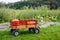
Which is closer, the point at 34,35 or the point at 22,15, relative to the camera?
the point at 34,35

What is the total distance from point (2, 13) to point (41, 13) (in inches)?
129

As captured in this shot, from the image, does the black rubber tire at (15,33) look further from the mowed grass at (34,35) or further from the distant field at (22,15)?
the distant field at (22,15)

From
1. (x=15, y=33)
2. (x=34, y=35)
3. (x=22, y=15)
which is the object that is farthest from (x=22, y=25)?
(x=22, y=15)

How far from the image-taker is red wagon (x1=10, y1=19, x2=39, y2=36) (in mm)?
9023

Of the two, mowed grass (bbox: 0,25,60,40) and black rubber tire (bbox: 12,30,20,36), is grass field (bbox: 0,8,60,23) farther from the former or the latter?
black rubber tire (bbox: 12,30,20,36)

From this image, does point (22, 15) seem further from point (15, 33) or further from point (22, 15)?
point (15, 33)

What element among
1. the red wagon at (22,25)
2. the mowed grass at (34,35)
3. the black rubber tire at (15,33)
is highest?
the red wagon at (22,25)

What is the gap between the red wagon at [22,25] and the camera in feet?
29.6

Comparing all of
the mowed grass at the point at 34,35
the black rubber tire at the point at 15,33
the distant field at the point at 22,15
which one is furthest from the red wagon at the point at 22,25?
the distant field at the point at 22,15

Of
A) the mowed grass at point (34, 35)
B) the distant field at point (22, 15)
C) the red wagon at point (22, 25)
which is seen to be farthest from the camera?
the distant field at point (22, 15)

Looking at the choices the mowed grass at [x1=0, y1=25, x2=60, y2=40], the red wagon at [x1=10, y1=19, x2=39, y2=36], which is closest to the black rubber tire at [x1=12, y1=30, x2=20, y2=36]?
the red wagon at [x1=10, y1=19, x2=39, y2=36]

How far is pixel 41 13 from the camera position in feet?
50.3

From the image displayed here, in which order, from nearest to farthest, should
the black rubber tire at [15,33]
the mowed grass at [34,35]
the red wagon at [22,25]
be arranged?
the mowed grass at [34,35]
the black rubber tire at [15,33]
the red wagon at [22,25]

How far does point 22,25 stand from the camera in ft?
30.2
